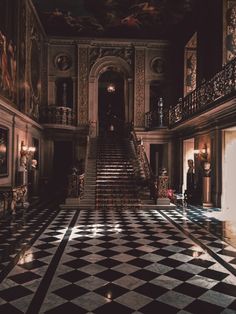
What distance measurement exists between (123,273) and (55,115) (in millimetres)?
12524

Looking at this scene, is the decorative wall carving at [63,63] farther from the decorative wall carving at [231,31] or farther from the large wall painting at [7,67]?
the decorative wall carving at [231,31]

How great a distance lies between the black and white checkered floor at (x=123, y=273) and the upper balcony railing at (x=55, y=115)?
30.4 feet

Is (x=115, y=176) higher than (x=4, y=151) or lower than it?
lower

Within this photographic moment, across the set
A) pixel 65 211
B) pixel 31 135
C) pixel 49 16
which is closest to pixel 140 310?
pixel 65 211

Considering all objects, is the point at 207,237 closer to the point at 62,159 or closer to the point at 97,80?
the point at 62,159

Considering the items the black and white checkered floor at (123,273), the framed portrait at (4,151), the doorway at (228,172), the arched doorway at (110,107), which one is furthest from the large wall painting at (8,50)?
the arched doorway at (110,107)

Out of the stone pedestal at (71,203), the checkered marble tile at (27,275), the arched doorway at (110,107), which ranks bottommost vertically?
the checkered marble tile at (27,275)

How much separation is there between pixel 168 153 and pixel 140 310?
46.9 ft

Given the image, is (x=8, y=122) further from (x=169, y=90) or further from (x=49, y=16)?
(x=169, y=90)

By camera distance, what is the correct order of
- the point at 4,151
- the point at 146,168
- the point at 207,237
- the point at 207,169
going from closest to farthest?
1. the point at 207,237
2. the point at 4,151
3. the point at 207,169
4. the point at 146,168

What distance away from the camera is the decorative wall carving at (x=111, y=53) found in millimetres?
17578

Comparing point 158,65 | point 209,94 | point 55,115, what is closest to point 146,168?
point 209,94

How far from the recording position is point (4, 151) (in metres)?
9.66

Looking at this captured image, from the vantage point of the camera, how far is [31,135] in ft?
44.3
